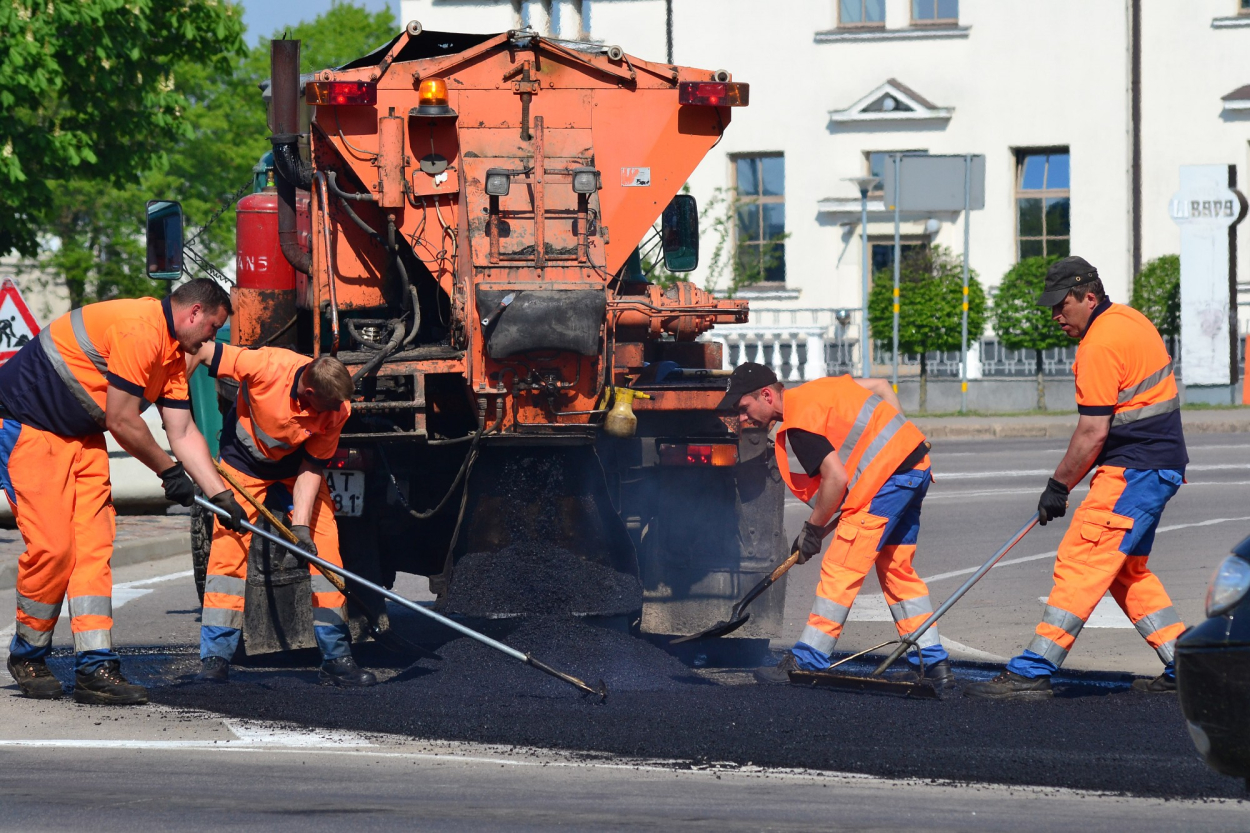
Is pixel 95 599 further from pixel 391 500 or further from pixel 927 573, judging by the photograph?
pixel 927 573

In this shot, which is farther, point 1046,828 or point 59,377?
point 59,377

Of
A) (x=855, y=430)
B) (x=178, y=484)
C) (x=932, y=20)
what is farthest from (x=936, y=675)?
(x=932, y=20)

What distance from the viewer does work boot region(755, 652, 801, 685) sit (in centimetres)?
654

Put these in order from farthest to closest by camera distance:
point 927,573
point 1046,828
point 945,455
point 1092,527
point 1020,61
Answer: point 1020,61 < point 945,455 < point 927,573 < point 1092,527 < point 1046,828

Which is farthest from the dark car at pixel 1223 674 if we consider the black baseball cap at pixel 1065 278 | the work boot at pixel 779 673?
the work boot at pixel 779 673

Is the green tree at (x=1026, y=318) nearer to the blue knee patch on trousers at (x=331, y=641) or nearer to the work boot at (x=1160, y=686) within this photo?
the work boot at (x=1160, y=686)

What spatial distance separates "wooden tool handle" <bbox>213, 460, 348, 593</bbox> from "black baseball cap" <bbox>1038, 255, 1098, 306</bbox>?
3.11 metres

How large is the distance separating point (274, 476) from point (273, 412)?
1.25 feet

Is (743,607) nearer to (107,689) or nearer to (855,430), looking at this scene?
(855,430)

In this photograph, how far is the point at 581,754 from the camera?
209 inches

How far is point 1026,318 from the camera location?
2416 cm

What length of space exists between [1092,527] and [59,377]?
4.05 metres

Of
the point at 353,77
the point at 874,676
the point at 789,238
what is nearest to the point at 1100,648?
the point at 874,676

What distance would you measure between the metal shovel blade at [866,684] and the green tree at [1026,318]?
1827cm
